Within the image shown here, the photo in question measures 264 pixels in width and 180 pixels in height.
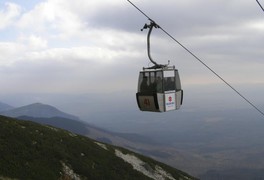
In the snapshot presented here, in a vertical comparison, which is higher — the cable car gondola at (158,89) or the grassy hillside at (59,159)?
the cable car gondola at (158,89)

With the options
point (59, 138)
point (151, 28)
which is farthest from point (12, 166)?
point (151, 28)

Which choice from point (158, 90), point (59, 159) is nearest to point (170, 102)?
point (158, 90)

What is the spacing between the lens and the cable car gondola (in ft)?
75.3

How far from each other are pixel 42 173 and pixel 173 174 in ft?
95.7

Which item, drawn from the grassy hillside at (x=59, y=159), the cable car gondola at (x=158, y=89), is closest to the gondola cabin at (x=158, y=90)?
the cable car gondola at (x=158, y=89)

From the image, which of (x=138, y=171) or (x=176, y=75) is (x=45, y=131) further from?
(x=176, y=75)

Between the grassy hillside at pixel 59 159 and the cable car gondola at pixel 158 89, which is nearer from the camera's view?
the cable car gondola at pixel 158 89

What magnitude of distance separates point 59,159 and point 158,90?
24.4 meters

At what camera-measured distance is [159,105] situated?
74.6 ft

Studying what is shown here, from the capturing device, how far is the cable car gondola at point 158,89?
2295cm

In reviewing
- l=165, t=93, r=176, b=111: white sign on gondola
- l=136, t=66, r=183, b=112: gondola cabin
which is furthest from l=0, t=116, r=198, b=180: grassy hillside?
l=165, t=93, r=176, b=111: white sign on gondola

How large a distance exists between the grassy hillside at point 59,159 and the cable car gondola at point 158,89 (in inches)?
676

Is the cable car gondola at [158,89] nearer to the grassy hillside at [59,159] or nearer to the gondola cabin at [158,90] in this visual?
the gondola cabin at [158,90]

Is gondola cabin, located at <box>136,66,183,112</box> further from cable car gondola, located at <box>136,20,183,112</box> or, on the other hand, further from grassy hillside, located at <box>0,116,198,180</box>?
grassy hillside, located at <box>0,116,198,180</box>
